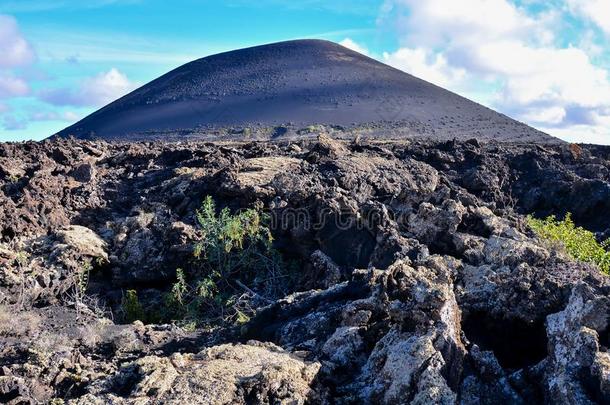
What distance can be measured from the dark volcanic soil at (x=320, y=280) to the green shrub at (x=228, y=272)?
0.16 metres

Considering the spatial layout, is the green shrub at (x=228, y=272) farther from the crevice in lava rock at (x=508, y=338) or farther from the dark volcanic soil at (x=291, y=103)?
the dark volcanic soil at (x=291, y=103)

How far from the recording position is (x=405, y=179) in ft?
32.4

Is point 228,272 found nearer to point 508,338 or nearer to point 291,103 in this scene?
point 508,338

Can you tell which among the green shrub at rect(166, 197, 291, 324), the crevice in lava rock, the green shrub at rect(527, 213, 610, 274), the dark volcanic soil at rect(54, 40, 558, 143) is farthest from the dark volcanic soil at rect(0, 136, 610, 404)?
the dark volcanic soil at rect(54, 40, 558, 143)

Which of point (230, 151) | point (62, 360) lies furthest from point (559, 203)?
point (62, 360)

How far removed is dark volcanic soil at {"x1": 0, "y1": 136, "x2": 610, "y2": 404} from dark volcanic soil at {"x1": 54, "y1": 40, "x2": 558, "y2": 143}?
26946 mm

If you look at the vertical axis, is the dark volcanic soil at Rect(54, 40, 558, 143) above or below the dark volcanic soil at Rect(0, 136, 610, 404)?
above

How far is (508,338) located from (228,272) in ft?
14.6

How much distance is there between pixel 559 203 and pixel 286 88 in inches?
1563

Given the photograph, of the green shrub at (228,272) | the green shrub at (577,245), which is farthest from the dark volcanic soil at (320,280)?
the green shrub at (577,245)

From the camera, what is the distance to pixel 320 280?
7176mm

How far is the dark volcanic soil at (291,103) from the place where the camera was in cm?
4159

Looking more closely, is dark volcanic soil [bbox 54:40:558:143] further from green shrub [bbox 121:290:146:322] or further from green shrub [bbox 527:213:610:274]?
green shrub [bbox 121:290:146:322]

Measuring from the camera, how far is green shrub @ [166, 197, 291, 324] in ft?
23.9
